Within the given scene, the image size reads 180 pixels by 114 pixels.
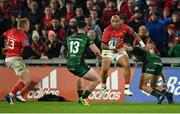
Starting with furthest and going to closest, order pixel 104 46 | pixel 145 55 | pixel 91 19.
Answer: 1. pixel 91 19
2. pixel 104 46
3. pixel 145 55

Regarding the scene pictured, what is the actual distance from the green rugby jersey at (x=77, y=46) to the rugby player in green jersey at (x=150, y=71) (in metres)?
1.85

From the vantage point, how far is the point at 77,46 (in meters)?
16.9

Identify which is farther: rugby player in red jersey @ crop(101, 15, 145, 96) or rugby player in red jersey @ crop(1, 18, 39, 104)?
rugby player in red jersey @ crop(101, 15, 145, 96)

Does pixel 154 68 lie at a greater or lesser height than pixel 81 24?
lesser

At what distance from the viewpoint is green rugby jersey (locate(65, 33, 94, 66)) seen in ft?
55.1

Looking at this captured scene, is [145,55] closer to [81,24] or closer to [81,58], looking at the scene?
[81,58]

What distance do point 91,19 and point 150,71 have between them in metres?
3.69

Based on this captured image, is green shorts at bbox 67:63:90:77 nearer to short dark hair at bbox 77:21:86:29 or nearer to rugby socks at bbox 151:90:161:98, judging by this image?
short dark hair at bbox 77:21:86:29

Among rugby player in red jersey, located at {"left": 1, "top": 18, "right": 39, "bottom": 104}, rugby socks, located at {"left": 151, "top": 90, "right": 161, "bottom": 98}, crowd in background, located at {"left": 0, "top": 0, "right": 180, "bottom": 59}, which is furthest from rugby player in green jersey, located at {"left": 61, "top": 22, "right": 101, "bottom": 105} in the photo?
crowd in background, located at {"left": 0, "top": 0, "right": 180, "bottom": 59}

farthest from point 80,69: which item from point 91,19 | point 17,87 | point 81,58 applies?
point 91,19

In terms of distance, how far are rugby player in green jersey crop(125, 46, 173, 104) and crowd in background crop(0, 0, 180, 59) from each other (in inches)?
31.8

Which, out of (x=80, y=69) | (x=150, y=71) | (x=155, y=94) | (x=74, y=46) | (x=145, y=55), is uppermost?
(x=74, y=46)

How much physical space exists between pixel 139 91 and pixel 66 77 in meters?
2.24

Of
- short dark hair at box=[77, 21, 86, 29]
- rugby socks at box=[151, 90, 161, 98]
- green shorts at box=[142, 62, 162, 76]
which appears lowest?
rugby socks at box=[151, 90, 161, 98]
